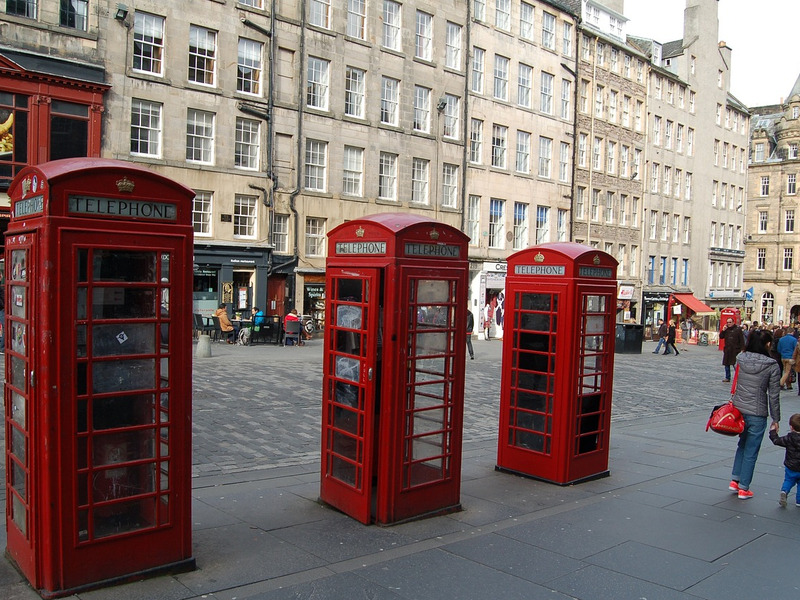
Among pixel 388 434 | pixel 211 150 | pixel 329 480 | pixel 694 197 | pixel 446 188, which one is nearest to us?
pixel 388 434

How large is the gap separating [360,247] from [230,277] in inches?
807

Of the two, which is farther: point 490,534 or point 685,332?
point 685,332

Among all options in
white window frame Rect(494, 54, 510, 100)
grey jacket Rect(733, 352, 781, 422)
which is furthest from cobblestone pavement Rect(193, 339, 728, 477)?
white window frame Rect(494, 54, 510, 100)

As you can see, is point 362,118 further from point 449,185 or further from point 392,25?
point 449,185

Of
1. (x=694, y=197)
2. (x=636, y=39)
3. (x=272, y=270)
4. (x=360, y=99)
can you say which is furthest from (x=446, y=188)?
(x=694, y=197)

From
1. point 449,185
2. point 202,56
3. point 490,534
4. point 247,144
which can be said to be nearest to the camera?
point 490,534

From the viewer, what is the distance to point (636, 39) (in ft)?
160

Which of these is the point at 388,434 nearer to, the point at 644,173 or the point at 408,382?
the point at 408,382

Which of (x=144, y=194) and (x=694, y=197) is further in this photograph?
(x=694, y=197)

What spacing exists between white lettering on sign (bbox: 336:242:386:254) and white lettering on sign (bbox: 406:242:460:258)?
0.24 m

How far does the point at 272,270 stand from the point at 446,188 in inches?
403

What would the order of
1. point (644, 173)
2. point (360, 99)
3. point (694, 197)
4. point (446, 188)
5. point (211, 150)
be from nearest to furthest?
point (211, 150) → point (360, 99) → point (446, 188) → point (644, 173) → point (694, 197)

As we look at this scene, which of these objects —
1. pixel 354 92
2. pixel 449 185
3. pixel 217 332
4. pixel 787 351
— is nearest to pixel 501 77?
pixel 449 185

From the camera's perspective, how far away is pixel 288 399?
41.9 ft
